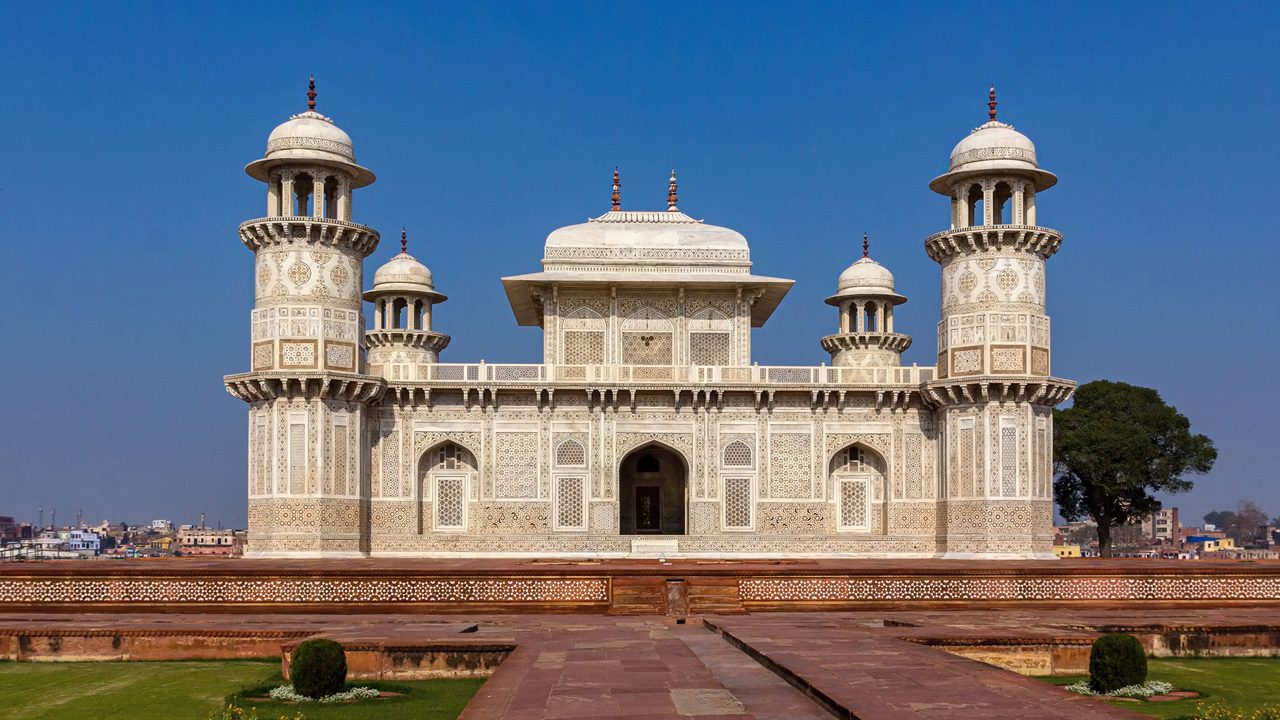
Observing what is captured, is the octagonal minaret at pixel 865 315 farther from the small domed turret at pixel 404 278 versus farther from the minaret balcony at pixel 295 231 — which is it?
the minaret balcony at pixel 295 231

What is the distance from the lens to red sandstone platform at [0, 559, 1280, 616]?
16.0 meters

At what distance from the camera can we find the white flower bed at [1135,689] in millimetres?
9844

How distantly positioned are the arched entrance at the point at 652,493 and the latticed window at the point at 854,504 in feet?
12.7

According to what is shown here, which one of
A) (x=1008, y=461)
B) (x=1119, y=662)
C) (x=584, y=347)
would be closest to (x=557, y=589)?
(x=1119, y=662)

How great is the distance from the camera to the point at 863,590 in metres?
16.6

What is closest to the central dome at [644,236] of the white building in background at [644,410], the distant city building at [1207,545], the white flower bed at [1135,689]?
the white building in background at [644,410]

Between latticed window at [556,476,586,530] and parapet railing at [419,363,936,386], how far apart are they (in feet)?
7.39

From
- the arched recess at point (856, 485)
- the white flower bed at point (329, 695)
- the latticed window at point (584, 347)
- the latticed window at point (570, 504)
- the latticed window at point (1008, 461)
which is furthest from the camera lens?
the latticed window at point (584, 347)

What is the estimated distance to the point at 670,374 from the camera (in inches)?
1171

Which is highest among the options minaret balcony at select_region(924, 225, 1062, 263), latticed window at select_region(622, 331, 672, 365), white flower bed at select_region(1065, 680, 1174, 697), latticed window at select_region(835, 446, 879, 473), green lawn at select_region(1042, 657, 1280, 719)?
minaret balcony at select_region(924, 225, 1062, 263)

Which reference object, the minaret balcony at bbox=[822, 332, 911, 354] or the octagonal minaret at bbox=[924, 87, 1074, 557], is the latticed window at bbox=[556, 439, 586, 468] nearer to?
the octagonal minaret at bbox=[924, 87, 1074, 557]

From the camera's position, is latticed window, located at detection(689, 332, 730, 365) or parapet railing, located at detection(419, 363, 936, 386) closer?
parapet railing, located at detection(419, 363, 936, 386)

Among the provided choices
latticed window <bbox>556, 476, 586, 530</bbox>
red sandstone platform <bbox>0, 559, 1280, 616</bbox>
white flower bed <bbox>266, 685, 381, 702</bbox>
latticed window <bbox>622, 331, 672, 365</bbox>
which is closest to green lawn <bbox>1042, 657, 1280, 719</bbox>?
red sandstone platform <bbox>0, 559, 1280, 616</bbox>

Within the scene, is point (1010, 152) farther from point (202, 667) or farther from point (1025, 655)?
point (202, 667)
